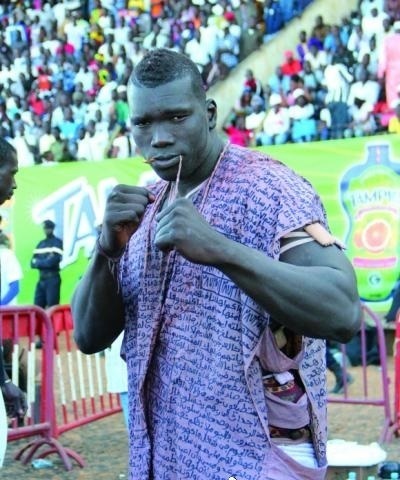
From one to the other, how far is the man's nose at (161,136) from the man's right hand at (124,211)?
0.12 metres

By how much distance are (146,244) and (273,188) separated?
0.39 meters

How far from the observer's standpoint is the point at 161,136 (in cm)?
215

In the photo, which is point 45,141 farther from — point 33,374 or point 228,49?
point 33,374

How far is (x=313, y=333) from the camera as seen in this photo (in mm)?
1972

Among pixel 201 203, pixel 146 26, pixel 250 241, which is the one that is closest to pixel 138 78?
pixel 201 203

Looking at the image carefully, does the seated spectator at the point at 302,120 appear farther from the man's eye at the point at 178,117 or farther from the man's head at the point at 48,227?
the man's eye at the point at 178,117

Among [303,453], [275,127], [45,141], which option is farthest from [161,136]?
[45,141]

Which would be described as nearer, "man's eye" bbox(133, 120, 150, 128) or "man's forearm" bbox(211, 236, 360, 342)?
"man's forearm" bbox(211, 236, 360, 342)

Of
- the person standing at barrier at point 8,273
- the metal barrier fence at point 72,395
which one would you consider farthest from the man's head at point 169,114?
the person standing at barrier at point 8,273

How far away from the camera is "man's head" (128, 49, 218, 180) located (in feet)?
7.09

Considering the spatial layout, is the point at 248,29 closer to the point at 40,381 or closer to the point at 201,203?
the point at 40,381

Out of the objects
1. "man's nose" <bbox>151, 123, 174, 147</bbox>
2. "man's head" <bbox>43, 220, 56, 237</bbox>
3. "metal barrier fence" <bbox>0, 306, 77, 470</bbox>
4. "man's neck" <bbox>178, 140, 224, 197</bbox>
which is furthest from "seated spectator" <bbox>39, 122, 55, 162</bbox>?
"man's nose" <bbox>151, 123, 174, 147</bbox>

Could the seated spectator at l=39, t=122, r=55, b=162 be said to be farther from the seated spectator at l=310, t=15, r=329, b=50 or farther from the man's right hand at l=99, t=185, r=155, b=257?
the man's right hand at l=99, t=185, r=155, b=257

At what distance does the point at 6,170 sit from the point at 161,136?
282 cm
